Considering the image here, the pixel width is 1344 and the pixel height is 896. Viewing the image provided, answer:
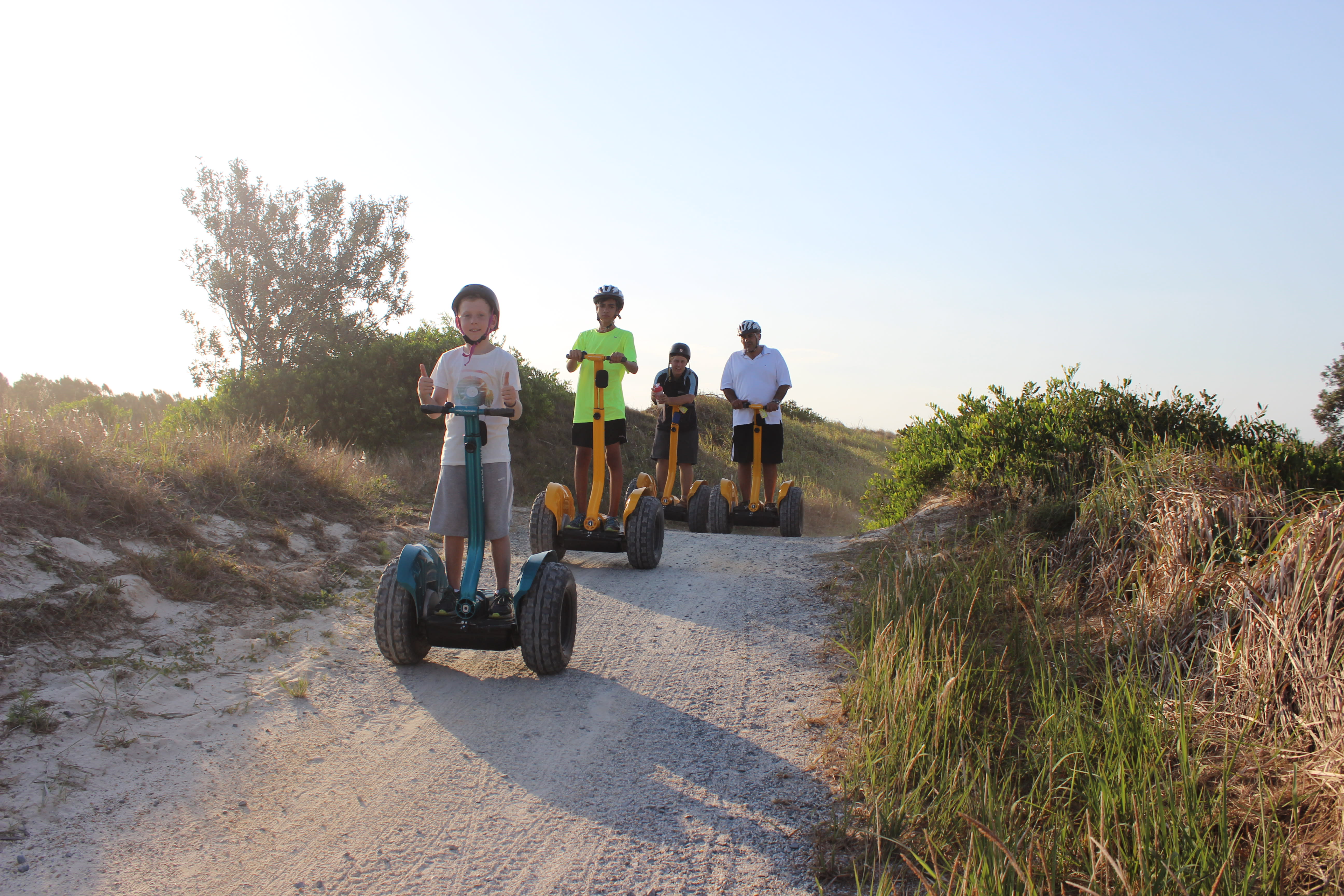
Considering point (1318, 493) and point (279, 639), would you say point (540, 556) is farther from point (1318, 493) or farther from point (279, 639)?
point (1318, 493)

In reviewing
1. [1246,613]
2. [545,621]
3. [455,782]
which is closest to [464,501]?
[545,621]

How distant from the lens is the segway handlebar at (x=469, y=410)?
3.98 meters

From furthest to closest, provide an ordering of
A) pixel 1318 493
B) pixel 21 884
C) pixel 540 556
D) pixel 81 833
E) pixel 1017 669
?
pixel 1318 493 → pixel 540 556 → pixel 1017 669 → pixel 81 833 → pixel 21 884

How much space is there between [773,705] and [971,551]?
96.5 inches

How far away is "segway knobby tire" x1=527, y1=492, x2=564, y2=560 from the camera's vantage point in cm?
677

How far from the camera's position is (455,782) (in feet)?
10.1

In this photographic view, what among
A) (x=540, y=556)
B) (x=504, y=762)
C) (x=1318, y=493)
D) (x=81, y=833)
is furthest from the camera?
(x=1318, y=493)

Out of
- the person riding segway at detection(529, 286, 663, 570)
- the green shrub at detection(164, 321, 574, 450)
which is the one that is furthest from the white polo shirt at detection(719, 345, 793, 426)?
the green shrub at detection(164, 321, 574, 450)

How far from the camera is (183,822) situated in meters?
2.76

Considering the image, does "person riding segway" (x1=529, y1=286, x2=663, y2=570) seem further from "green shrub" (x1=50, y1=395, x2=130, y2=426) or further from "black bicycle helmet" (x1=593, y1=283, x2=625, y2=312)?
"green shrub" (x1=50, y1=395, x2=130, y2=426)

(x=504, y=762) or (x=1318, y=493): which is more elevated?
(x=1318, y=493)

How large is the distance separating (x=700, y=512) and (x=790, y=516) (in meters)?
1.08

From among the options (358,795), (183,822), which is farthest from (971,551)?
(183,822)

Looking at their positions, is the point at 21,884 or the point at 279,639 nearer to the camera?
the point at 21,884
